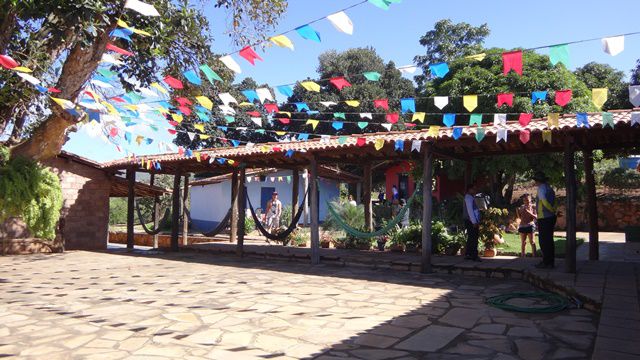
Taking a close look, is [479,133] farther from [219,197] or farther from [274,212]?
[219,197]

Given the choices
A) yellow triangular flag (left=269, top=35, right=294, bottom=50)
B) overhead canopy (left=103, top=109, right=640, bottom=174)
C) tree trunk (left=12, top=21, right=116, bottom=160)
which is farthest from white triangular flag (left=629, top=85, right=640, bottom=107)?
tree trunk (left=12, top=21, right=116, bottom=160)

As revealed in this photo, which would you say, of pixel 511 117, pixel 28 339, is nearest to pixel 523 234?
pixel 511 117

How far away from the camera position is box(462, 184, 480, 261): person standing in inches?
302

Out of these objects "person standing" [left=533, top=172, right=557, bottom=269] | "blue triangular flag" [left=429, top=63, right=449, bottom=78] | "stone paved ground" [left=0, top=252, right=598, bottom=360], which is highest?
"blue triangular flag" [left=429, top=63, right=449, bottom=78]

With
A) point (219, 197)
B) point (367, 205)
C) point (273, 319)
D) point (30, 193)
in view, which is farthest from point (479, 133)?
point (219, 197)

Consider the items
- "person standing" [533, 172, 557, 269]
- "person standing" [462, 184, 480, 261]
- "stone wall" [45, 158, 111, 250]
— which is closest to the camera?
"person standing" [533, 172, 557, 269]

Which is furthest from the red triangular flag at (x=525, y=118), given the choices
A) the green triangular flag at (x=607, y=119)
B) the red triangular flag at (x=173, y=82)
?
the red triangular flag at (x=173, y=82)

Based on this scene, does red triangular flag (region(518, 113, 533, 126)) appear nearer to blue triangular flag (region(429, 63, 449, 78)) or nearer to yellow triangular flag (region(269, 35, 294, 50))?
blue triangular flag (region(429, 63, 449, 78))

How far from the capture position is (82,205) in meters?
11.5

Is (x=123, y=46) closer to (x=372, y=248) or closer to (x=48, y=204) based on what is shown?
(x=48, y=204)

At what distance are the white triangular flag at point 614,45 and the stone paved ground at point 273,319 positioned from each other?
7.62ft

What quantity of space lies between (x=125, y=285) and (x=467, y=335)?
4.64 meters

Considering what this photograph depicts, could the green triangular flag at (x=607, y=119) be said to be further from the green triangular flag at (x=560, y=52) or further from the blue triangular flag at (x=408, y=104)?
the blue triangular flag at (x=408, y=104)

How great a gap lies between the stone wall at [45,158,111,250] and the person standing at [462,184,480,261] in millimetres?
9022
